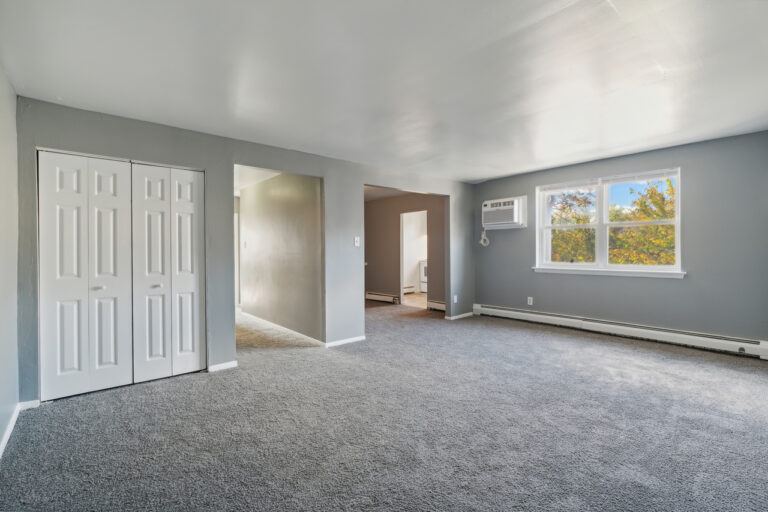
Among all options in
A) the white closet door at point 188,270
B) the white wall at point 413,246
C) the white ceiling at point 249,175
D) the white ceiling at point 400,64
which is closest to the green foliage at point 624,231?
the white ceiling at point 400,64

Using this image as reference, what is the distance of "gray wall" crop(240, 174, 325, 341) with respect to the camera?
483 centimetres

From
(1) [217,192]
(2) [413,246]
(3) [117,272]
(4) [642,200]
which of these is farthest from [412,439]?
(2) [413,246]

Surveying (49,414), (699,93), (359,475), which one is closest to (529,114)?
(699,93)

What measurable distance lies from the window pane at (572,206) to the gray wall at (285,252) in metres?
3.59

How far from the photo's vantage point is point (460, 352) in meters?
4.29

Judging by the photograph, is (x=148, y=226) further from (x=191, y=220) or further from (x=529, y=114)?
(x=529, y=114)

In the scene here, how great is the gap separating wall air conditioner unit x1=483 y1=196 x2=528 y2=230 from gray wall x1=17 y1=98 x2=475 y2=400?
20.8 inches

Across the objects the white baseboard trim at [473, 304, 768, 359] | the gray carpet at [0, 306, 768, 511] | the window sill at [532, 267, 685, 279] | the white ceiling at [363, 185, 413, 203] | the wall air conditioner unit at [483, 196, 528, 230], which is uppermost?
the white ceiling at [363, 185, 413, 203]

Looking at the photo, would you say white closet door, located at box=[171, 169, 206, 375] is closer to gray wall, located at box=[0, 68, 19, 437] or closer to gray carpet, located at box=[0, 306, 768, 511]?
gray carpet, located at box=[0, 306, 768, 511]

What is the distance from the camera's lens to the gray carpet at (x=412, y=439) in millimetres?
1818

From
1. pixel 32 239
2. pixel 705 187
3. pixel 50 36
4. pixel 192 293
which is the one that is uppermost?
pixel 50 36

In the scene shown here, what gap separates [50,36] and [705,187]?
5.94 m

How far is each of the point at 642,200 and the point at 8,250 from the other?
6331mm

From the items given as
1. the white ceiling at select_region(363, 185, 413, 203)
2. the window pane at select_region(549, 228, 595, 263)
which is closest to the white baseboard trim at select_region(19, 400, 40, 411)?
the white ceiling at select_region(363, 185, 413, 203)
